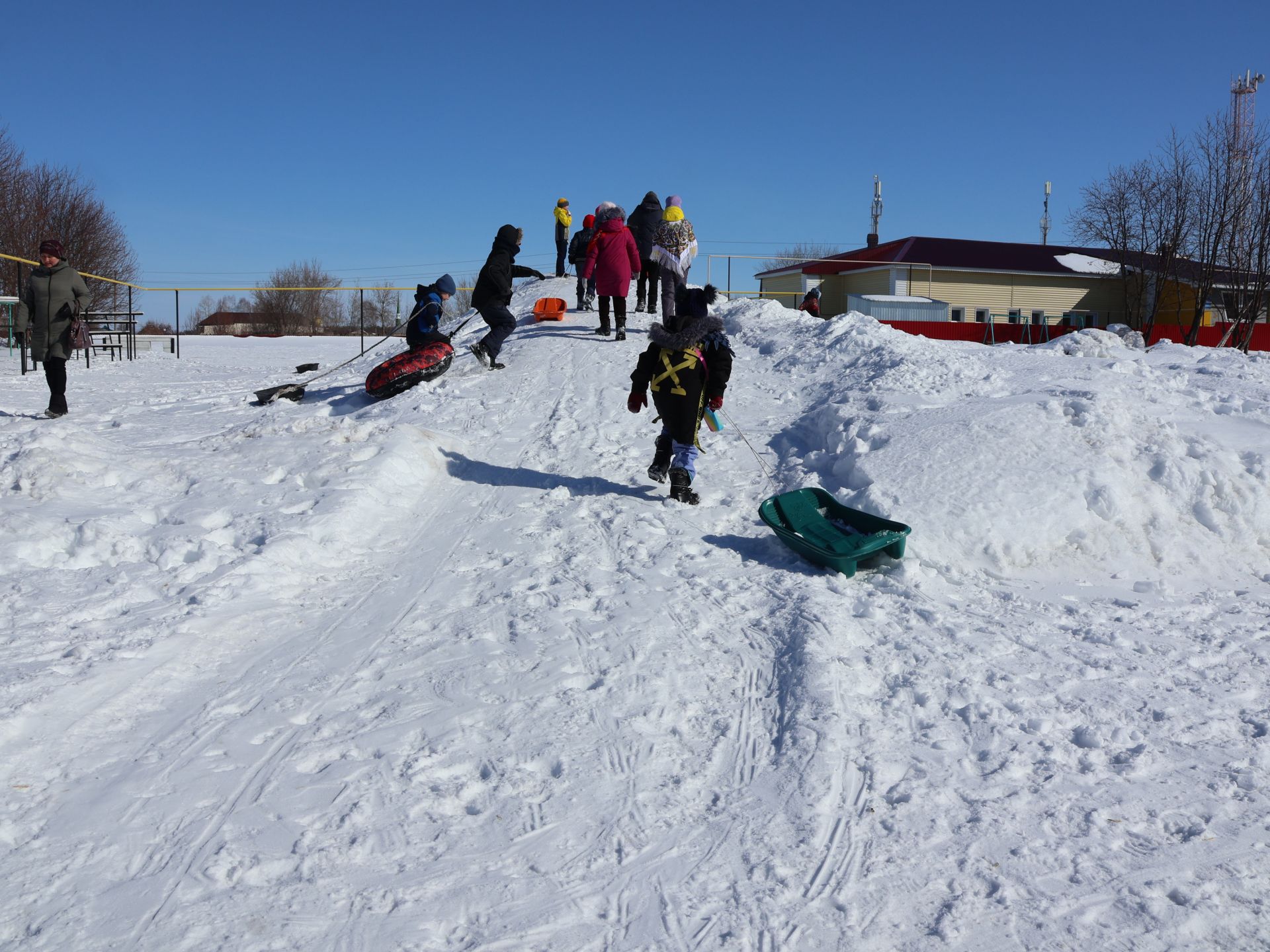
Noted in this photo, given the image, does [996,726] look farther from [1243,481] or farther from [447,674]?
[1243,481]

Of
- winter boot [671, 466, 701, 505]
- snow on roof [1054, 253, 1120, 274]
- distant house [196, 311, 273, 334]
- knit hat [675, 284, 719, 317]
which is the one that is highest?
snow on roof [1054, 253, 1120, 274]

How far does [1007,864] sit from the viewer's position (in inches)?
112

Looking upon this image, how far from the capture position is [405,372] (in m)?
10.5

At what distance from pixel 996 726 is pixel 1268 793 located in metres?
0.92

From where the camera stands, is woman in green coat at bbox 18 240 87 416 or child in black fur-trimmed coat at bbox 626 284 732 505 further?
woman in green coat at bbox 18 240 87 416

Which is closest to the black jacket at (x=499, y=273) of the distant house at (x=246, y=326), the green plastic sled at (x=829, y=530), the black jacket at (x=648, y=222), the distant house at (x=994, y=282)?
the black jacket at (x=648, y=222)

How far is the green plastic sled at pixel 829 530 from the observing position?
541 centimetres

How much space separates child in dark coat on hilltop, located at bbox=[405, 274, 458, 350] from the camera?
10.8 metres

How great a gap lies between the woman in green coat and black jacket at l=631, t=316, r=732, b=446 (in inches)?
240

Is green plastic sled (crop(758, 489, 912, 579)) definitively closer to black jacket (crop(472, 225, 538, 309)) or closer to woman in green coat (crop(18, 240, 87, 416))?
black jacket (crop(472, 225, 538, 309))

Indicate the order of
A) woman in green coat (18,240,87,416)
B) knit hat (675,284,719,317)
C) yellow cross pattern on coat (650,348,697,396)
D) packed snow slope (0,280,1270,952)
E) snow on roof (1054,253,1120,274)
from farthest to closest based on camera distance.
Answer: snow on roof (1054,253,1120,274) → woman in green coat (18,240,87,416) → knit hat (675,284,719,317) → yellow cross pattern on coat (650,348,697,396) → packed snow slope (0,280,1270,952)

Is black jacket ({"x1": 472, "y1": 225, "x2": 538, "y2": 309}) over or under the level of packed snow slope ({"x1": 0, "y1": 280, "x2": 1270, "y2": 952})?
over

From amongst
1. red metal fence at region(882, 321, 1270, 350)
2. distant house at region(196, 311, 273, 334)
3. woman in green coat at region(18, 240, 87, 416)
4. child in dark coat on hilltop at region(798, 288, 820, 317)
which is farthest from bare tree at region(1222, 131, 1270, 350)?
distant house at region(196, 311, 273, 334)

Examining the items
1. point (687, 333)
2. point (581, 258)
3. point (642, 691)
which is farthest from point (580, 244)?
point (642, 691)
